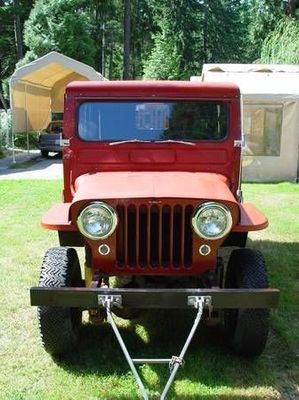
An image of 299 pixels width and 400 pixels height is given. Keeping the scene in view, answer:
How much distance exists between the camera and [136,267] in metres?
4.00

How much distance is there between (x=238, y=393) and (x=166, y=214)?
1258 mm

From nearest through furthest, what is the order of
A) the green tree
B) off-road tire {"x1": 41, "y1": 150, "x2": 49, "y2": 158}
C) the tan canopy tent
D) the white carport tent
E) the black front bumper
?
the black front bumper
the white carport tent
the tan canopy tent
the green tree
off-road tire {"x1": 41, "y1": 150, "x2": 49, "y2": 158}

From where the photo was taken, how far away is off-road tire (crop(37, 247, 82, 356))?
402cm

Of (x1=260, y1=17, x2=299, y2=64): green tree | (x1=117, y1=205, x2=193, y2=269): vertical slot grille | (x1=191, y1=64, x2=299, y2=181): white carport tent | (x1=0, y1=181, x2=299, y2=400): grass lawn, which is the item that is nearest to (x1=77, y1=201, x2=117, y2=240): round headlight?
(x1=117, y1=205, x2=193, y2=269): vertical slot grille

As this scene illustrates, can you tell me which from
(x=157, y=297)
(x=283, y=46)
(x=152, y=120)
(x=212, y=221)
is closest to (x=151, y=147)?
(x=152, y=120)

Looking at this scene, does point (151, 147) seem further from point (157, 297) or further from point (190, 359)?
point (190, 359)

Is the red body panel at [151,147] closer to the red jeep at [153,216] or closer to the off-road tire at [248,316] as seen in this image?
the red jeep at [153,216]

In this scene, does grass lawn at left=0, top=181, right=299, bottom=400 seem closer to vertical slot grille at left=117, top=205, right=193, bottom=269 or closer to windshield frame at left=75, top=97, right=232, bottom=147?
vertical slot grille at left=117, top=205, right=193, bottom=269

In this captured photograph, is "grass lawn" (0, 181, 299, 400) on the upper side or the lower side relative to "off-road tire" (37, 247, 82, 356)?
lower

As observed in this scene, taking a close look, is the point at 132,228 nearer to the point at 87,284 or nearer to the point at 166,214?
the point at 166,214

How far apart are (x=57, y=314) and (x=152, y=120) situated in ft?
5.97

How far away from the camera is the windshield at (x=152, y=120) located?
4.89 meters

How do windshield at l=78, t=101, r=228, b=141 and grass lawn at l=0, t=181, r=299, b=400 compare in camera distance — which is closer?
grass lawn at l=0, t=181, r=299, b=400

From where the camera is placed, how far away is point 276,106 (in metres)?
13.7
